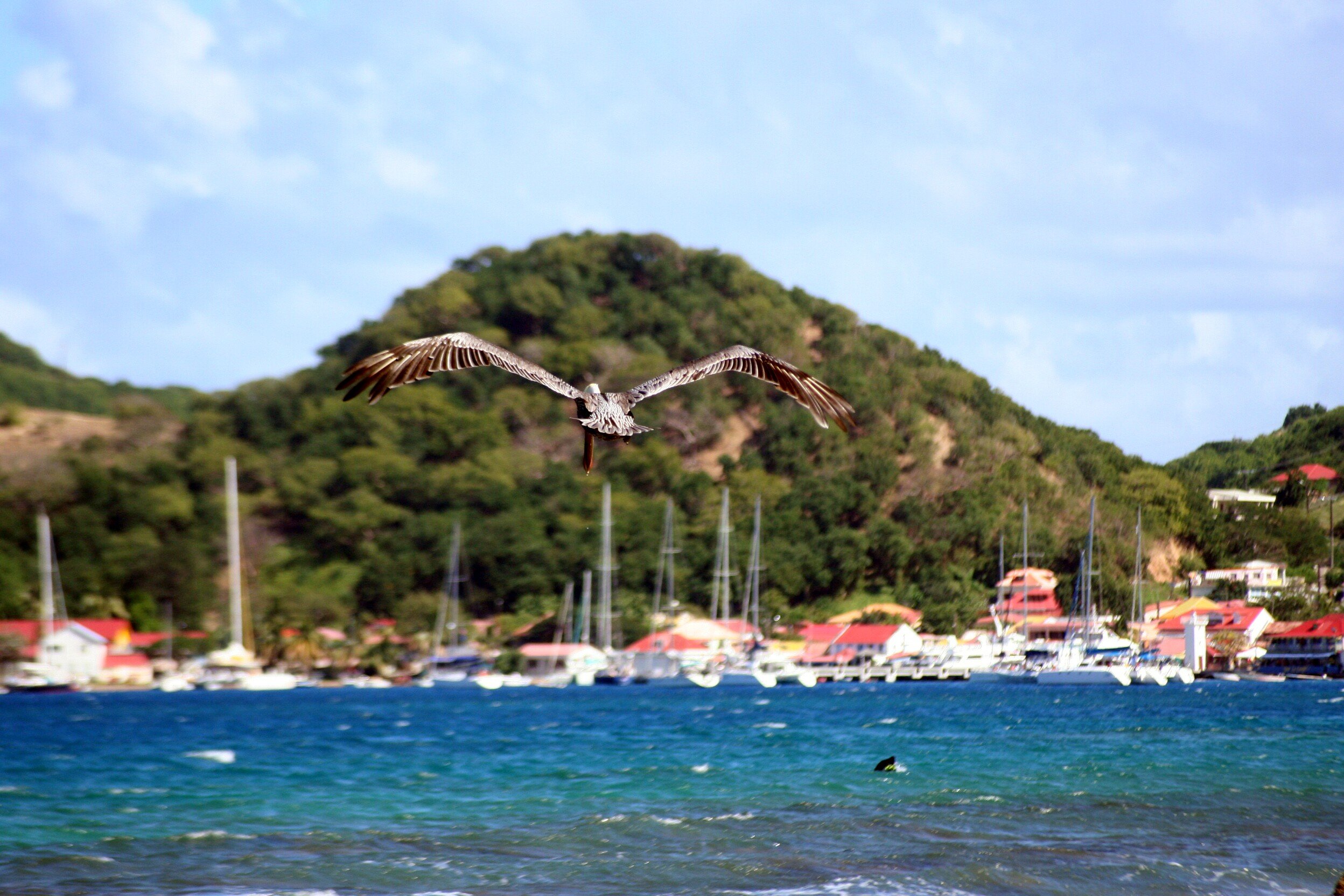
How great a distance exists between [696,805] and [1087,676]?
55.6m

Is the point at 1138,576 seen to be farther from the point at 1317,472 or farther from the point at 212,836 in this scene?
the point at 212,836

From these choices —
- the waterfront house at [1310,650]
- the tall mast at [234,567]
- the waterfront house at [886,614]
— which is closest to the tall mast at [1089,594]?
the waterfront house at [1310,650]

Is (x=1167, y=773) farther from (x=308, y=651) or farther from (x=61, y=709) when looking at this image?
(x=308, y=651)

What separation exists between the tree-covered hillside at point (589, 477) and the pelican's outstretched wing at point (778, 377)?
8783 centimetres

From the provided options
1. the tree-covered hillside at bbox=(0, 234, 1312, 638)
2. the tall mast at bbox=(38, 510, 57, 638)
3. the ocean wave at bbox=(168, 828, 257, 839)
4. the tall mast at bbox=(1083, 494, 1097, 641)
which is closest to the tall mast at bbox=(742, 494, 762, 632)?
the tree-covered hillside at bbox=(0, 234, 1312, 638)

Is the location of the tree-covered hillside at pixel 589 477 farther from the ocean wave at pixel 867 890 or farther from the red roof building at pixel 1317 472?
the ocean wave at pixel 867 890

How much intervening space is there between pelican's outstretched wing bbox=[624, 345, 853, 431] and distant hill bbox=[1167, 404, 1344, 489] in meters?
93.3

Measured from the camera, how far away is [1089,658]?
8438cm

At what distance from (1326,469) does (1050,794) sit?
79704 millimetres

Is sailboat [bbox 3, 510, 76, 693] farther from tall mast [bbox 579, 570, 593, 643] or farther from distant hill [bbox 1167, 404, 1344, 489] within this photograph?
distant hill [bbox 1167, 404, 1344, 489]

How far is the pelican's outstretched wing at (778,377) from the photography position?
1212cm

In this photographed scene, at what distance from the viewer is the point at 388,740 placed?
172ft

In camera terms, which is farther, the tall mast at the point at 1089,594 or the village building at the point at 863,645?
the village building at the point at 863,645

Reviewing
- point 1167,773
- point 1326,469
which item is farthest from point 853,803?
point 1326,469
